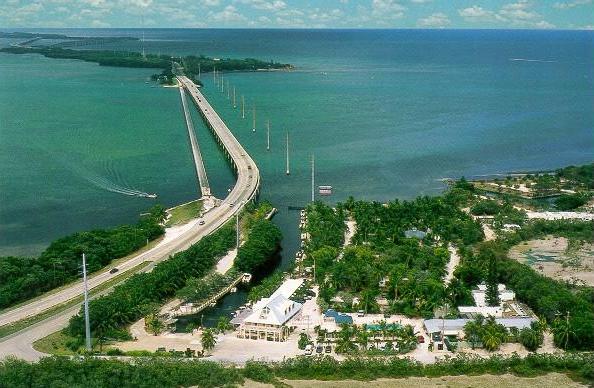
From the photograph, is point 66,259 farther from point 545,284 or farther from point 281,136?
point 281,136

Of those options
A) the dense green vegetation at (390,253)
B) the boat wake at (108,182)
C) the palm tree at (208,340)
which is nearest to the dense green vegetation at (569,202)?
the dense green vegetation at (390,253)

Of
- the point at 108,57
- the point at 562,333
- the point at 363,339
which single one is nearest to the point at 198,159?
the point at 363,339

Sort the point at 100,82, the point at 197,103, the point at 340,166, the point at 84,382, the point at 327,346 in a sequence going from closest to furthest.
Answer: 1. the point at 84,382
2. the point at 327,346
3. the point at 340,166
4. the point at 197,103
5. the point at 100,82

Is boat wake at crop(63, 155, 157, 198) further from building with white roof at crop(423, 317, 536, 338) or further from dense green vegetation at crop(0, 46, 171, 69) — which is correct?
dense green vegetation at crop(0, 46, 171, 69)

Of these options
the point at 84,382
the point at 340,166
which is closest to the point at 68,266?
the point at 84,382

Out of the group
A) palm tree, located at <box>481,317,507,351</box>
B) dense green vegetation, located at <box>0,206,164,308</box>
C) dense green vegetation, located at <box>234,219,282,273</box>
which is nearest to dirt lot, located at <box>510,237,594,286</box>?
palm tree, located at <box>481,317,507,351</box>

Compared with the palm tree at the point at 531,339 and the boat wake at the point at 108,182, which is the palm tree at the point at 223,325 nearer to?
the palm tree at the point at 531,339

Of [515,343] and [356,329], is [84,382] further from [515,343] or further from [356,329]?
[515,343]
